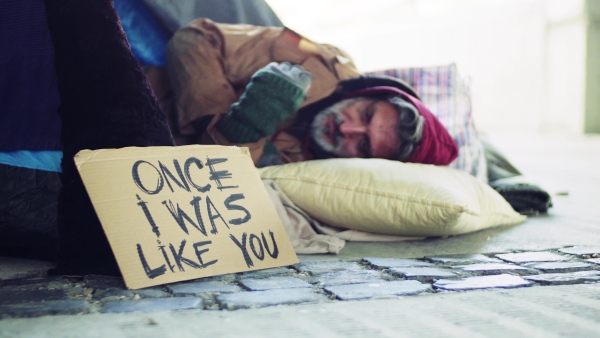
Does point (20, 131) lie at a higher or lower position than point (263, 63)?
lower

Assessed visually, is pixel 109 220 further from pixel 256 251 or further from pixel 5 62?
pixel 5 62

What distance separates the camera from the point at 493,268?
1.62 meters

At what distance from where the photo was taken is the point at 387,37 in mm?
9703

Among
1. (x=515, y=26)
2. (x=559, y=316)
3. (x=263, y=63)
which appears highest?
(x=515, y=26)

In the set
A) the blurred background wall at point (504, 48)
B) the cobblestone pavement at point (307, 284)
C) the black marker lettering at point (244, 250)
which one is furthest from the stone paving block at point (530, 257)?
the blurred background wall at point (504, 48)

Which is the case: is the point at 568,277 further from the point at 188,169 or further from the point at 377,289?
the point at 188,169

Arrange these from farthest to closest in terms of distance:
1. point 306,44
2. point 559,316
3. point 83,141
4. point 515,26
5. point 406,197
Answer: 1. point 515,26
2. point 306,44
3. point 406,197
4. point 83,141
5. point 559,316

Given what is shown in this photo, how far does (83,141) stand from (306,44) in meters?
1.26

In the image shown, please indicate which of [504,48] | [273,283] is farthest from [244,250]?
[504,48]

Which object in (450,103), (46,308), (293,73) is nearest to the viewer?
(46,308)

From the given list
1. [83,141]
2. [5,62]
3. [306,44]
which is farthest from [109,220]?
[306,44]

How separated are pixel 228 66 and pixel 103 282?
123 centimetres

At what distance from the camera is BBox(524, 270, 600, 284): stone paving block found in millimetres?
1486

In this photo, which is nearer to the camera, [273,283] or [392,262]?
[273,283]
